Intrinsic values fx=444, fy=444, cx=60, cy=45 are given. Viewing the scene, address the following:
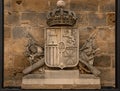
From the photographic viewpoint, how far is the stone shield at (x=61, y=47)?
27.3 feet

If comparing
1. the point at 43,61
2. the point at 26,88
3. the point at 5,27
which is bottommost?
the point at 26,88

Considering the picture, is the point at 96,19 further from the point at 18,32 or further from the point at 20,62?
the point at 20,62

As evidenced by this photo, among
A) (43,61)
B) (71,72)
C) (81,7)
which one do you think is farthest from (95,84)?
(81,7)

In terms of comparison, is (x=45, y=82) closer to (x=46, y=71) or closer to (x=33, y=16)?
(x=46, y=71)

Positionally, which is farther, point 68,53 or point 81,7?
point 81,7

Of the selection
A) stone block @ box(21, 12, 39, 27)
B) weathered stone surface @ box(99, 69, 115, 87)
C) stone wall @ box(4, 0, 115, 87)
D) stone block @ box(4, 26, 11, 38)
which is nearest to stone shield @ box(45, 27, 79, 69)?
stone wall @ box(4, 0, 115, 87)

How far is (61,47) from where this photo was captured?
8.35m

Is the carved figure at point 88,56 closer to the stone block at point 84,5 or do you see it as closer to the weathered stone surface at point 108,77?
the weathered stone surface at point 108,77

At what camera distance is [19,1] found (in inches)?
349

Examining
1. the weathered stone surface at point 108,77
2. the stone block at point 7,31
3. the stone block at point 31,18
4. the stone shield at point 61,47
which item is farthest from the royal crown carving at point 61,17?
the weathered stone surface at point 108,77

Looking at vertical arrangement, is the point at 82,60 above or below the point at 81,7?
below

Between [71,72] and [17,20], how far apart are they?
5.05ft

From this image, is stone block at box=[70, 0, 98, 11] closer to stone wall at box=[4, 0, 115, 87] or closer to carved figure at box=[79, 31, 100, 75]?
stone wall at box=[4, 0, 115, 87]

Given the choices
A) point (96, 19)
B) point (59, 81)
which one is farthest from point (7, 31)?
point (96, 19)
